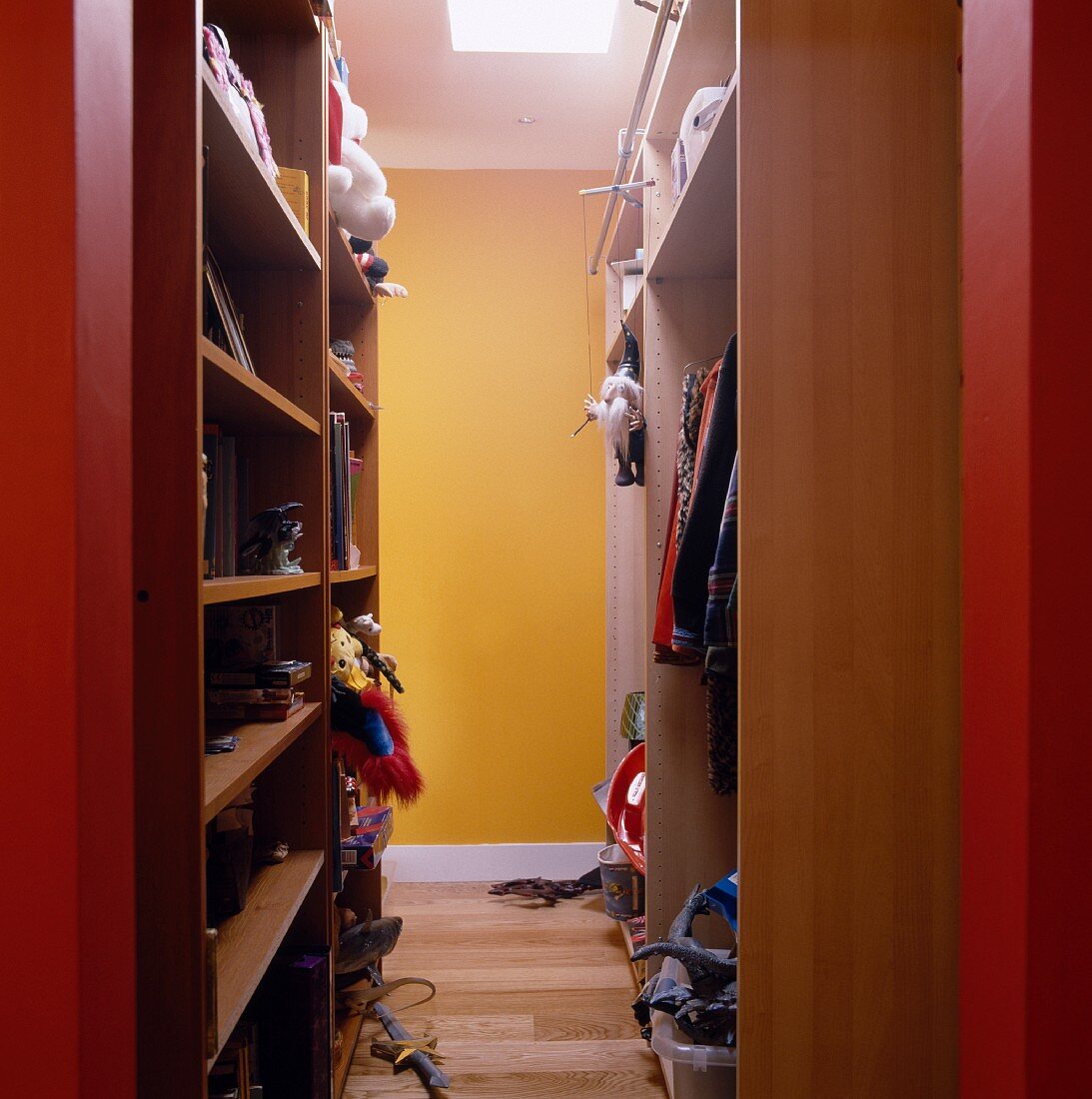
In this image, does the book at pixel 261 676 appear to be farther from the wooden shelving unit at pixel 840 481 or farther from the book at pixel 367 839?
the wooden shelving unit at pixel 840 481

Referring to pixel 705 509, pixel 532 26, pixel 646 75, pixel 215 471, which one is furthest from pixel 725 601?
pixel 532 26

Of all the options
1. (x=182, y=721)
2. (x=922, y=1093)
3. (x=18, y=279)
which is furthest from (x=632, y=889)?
(x=18, y=279)

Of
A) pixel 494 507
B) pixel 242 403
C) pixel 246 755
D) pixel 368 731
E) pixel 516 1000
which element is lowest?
pixel 516 1000

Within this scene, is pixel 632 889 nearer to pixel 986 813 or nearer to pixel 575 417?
pixel 575 417

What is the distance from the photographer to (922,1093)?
1.08 metres

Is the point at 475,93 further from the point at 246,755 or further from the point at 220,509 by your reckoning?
the point at 246,755

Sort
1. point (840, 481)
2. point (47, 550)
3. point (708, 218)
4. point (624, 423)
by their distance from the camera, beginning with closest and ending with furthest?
1. point (47, 550)
2. point (840, 481)
3. point (708, 218)
4. point (624, 423)

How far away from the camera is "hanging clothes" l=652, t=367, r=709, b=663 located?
1637 mm

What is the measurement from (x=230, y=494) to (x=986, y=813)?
123 cm

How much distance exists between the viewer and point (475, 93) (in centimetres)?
262

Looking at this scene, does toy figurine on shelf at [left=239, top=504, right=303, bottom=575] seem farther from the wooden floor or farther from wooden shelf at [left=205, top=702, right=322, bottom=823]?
the wooden floor

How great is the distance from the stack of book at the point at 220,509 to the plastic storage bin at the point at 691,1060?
111 cm

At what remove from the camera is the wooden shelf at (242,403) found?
41.7 inches

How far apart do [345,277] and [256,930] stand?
5.14ft
